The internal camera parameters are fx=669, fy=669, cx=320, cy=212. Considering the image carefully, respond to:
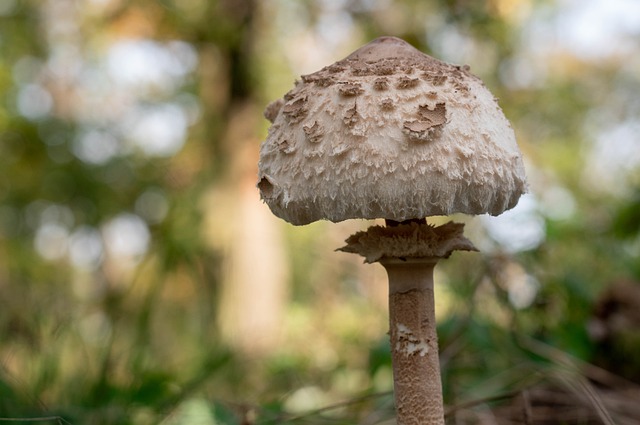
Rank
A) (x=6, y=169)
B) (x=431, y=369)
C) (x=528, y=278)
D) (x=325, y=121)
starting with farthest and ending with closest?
(x=6, y=169)
(x=528, y=278)
(x=431, y=369)
(x=325, y=121)

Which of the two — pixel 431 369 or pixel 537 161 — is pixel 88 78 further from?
pixel 431 369

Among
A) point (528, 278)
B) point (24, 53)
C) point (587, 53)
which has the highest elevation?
point (587, 53)

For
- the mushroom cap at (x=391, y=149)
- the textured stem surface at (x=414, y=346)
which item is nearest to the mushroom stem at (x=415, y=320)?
the textured stem surface at (x=414, y=346)

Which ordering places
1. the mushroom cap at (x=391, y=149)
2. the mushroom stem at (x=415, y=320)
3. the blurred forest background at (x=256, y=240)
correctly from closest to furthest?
1. the mushroom cap at (x=391, y=149)
2. the mushroom stem at (x=415, y=320)
3. the blurred forest background at (x=256, y=240)

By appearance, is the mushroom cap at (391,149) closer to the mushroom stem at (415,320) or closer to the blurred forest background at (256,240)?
the mushroom stem at (415,320)

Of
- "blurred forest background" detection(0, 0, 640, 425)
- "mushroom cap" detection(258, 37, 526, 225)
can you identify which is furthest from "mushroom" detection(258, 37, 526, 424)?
"blurred forest background" detection(0, 0, 640, 425)

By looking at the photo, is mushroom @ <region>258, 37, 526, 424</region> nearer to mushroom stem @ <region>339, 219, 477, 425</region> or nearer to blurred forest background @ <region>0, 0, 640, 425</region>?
mushroom stem @ <region>339, 219, 477, 425</region>

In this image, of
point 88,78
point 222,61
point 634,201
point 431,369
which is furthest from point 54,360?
point 88,78
